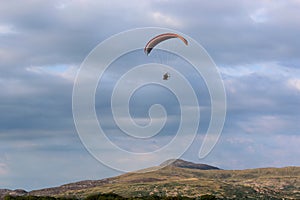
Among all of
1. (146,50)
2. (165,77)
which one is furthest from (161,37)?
(165,77)

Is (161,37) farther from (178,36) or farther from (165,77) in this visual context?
(165,77)

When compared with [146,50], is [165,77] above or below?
below

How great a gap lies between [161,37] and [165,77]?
79.5 ft

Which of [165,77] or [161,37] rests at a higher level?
[161,37]

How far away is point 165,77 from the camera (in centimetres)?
16100

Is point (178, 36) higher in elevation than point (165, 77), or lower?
higher

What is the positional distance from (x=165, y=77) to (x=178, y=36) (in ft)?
62.0

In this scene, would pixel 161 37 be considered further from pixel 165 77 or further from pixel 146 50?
pixel 165 77

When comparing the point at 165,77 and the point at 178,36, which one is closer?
the point at 165,77

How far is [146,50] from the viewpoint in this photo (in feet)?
593

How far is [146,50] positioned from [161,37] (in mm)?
6942

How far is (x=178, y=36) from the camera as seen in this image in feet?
566
